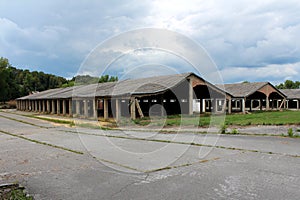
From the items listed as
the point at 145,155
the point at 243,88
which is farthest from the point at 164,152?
the point at 243,88

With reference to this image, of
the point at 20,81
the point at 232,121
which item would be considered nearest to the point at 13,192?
the point at 232,121

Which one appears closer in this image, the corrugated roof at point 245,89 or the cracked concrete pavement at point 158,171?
the cracked concrete pavement at point 158,171

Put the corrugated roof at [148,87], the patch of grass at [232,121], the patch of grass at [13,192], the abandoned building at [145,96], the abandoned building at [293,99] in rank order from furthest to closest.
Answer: the abandoned building at [293,99], the abandoned building at [145,96], the corrugated roof at [148,87], the patch of grass at [232,121], the patch of grass at [13,192]

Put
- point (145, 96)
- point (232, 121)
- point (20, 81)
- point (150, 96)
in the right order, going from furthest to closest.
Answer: point (20, 81)
point (150, 96)
point (145, 96)
point (232, 121)

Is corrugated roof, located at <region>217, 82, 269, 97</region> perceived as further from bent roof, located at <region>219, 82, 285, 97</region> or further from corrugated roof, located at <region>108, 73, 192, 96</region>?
A: corrugated roof, located at <region>108, 73, 192, 96</region>

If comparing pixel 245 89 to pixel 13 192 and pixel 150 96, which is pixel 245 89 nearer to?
pixel 150 96


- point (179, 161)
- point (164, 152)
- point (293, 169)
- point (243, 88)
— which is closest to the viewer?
point (293, 169)

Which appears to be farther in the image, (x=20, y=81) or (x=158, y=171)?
(x=20, y=81)

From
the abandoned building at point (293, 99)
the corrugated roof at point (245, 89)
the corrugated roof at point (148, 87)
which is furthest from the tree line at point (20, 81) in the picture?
the abandoned building at point (293, 99)

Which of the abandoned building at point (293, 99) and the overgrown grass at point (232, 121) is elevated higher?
the abandoned building at point (293, 99)

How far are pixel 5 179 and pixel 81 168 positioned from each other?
157cm

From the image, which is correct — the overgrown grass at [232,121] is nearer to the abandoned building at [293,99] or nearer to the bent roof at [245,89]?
the bent roof at [245,89]

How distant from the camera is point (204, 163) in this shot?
651 centimetres

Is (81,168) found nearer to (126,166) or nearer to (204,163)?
(126,166)
